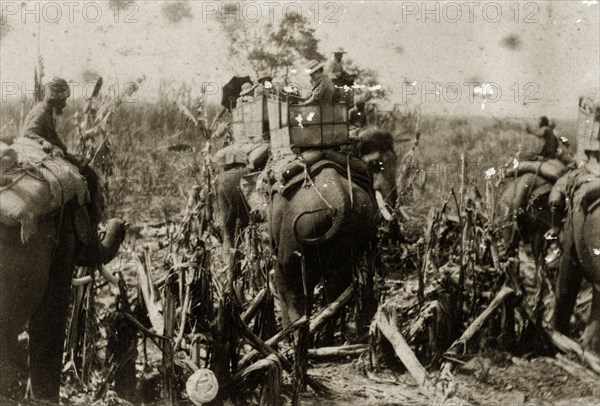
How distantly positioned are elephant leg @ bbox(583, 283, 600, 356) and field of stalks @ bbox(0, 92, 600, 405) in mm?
199

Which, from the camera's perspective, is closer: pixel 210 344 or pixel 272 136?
pixel 210 344

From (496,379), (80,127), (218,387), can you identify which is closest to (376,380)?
(496,379)

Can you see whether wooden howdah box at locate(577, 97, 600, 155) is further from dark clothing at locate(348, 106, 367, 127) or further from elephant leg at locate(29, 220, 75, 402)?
elephant leg at locate(29, 220, 75, 402)

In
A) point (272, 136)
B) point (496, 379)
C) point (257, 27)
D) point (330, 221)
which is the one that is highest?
point (257, 27)

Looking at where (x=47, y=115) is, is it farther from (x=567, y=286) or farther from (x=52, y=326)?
(x=567, y=286)

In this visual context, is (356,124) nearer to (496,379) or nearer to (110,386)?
(496,379)

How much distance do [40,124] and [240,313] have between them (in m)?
1.38

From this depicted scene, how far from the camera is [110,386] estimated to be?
3.53m

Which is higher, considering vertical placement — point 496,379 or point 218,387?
point 218,387

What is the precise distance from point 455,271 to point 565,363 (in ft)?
3.00

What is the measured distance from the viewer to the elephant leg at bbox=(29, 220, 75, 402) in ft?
11.3

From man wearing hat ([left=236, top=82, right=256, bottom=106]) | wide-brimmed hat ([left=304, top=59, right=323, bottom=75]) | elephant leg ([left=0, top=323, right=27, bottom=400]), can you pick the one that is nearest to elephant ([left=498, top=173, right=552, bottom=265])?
wide-brimmed hat ([left=304, top=59, right=323, bottom=75])

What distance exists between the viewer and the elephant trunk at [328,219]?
161 inches

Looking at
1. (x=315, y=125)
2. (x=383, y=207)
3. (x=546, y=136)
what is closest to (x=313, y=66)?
(x=315, y=125)
